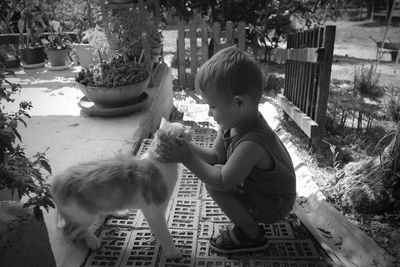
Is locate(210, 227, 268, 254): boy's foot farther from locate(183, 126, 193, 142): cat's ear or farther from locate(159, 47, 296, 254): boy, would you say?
locate(183, 126, 193, 142): cat's ear

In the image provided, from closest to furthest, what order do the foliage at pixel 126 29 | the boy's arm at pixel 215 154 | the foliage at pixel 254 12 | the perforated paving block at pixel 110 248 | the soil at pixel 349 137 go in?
1. the perforated paving block at pixel 110 248
2. the boy's arm at pixel 215 154
3. the soil at pixel 349 137
4. the foliage at pixel 126 29
5. the foliage at pixel 254 12

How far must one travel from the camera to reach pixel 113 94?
4289 millimetres

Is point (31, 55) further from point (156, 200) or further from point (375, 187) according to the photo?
point (375, 187)

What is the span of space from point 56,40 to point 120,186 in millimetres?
6714

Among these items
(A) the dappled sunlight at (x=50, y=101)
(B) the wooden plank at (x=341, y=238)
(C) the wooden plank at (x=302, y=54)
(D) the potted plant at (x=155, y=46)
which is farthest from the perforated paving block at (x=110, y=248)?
(D) the potted plant at (x=155, y=46)

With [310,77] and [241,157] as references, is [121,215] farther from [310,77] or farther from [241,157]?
[310,77]

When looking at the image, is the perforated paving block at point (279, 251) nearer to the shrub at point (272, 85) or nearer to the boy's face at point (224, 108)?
the boy's face at point (224, 108)

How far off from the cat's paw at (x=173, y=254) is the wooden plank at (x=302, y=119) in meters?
2.60

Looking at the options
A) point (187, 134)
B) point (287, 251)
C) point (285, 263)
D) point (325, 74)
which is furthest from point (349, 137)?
point (187, 134)

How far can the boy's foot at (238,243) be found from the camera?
7.51ft

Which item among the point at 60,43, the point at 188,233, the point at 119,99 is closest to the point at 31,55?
the point at 60,43

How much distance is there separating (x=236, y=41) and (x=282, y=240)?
6.05 meters

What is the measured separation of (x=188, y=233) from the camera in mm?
2557

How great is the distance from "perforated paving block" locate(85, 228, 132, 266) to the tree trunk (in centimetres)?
197
